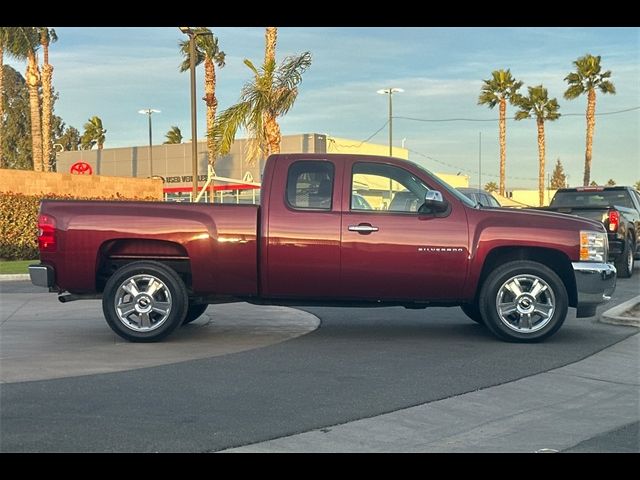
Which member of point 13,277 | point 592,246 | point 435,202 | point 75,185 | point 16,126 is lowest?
point 13,277

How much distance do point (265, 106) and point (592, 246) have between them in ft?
50.5

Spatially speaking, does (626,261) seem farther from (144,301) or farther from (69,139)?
(69,139)

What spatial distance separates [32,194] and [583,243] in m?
20.3

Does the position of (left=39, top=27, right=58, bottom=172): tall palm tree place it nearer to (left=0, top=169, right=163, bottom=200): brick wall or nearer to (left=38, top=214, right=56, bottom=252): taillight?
(left=0, top=169, right=163, bottom=200): brick wall

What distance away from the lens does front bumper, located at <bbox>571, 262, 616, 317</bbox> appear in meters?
8.49

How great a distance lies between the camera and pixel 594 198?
652 inches

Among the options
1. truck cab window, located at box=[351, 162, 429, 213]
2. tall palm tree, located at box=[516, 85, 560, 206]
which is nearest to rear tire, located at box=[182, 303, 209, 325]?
truck cab window, located at box=[351, 162, 429, 213]

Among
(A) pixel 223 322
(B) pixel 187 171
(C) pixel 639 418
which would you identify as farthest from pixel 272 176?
(B) pixel 187 171

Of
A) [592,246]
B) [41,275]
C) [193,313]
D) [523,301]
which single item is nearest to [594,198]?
[592,246]

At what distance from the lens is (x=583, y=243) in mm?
8523

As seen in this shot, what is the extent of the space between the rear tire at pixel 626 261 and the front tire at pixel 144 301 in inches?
391

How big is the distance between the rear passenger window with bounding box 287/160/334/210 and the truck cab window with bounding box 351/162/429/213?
280 mm

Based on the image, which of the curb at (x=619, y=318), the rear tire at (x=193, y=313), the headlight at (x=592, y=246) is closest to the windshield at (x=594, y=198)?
the curb at (x=619, y=318)
